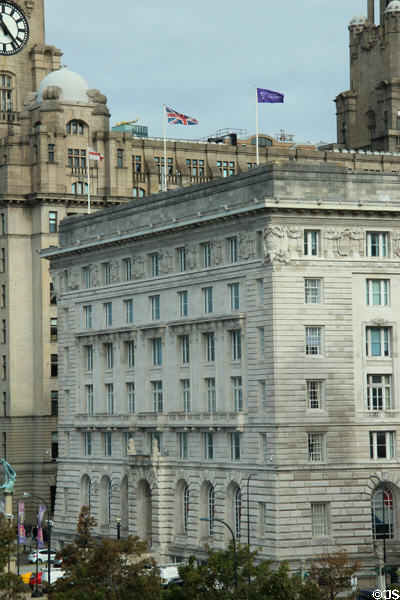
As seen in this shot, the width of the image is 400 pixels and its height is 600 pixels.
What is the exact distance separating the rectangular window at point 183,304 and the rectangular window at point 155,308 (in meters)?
3.74

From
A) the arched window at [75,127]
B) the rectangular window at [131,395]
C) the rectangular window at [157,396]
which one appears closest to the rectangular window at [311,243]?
the rectangular window at [157,396]

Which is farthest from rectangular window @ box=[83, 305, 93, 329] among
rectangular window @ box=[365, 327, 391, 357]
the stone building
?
rectangular window @ box=[365, 327, 391, 357]

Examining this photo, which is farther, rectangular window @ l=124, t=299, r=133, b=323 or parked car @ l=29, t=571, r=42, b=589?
rectangular window @ l=124, t=299, r=133, b=323

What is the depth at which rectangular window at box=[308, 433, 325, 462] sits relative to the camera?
13362 centimetres

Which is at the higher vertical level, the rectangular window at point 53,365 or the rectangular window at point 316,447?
the rectangular window at point 53,365

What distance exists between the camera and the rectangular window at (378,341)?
135 m

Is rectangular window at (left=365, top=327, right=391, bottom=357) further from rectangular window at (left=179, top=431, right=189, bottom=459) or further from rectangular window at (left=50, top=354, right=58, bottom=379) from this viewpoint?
rectangular window at (left=50, top=354, right=58, bottom=379)

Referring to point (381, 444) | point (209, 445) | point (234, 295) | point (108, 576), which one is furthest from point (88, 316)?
point (108, 576)

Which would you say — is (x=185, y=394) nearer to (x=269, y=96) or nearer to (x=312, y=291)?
(x=312, y=291)

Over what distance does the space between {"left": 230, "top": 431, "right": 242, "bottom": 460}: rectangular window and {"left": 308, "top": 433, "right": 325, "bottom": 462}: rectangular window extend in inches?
276

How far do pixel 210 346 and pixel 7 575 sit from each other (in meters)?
32.5

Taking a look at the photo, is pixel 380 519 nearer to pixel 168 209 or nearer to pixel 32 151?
pixel 168 209

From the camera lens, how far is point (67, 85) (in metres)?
193

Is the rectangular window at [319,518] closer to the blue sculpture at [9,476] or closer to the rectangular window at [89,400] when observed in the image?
Result: the blue sculpture at [9,476]
